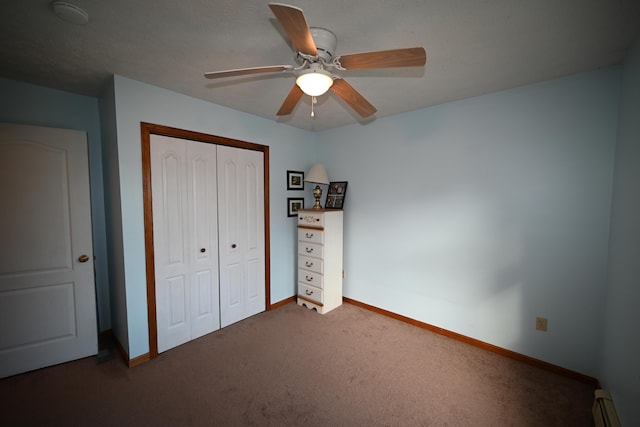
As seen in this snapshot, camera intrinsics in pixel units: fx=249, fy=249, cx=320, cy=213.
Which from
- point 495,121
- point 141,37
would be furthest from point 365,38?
point 495,121

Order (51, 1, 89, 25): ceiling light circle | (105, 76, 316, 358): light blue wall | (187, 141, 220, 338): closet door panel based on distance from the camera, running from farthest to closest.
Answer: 1. (187, 141, 220, 338): closet door panel
2. (105, 76, 316, 358): light blue wall
3. (51, 1, 89, 25): ceiling light circle

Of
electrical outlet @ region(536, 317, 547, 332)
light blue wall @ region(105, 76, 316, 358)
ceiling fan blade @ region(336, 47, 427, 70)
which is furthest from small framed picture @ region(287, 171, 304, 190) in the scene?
electrical outlet @ region(536, 317, 547, 332)

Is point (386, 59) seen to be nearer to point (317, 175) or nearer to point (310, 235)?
point (317, 175)

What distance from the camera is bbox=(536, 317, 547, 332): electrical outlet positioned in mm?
2111

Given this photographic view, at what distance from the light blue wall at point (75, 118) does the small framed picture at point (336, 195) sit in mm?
2549

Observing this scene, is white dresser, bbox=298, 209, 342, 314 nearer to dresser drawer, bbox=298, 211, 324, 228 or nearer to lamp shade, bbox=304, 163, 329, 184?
dresser drawer, bbox=298, 211, 324, 228

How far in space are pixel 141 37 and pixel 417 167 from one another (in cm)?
256

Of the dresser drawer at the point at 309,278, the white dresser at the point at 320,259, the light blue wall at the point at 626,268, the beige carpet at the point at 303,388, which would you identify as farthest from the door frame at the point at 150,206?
the light blue wall at the point at 626,268

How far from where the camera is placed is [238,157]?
2.81 meters

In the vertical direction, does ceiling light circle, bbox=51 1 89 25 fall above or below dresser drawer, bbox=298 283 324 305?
above

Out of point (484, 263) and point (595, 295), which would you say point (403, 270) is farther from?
point (595, 295)

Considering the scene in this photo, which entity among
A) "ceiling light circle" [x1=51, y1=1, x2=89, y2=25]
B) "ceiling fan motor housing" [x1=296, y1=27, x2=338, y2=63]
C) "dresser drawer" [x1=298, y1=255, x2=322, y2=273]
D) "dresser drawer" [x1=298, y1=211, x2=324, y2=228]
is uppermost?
"ceiling light circle" [x1=51, y1=1, x2=89, y2=25]

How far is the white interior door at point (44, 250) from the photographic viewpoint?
198 centimetres

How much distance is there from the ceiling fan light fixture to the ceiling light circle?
1.17m
